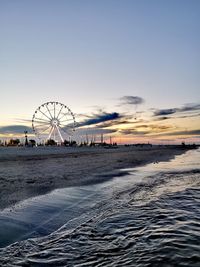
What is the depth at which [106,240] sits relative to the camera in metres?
5.93

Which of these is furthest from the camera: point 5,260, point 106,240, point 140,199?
point 140,199

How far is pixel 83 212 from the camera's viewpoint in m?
8.73

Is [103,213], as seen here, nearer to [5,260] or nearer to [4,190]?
[5,260]

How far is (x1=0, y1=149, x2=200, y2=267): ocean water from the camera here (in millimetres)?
4977

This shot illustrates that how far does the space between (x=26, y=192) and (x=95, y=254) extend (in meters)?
7.86

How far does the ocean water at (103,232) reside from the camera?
16.3 ft

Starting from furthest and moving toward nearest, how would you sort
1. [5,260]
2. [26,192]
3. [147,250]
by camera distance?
[26,192] < [147,250] < [5,260]

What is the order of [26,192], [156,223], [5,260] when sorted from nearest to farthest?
[5,260]
[156,223]
[26,192]

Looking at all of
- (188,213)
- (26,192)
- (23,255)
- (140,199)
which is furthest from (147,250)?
(26,192)

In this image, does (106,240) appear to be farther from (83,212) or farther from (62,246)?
(83,212)

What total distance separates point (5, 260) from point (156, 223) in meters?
3.74

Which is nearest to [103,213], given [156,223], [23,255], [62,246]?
[156,223]

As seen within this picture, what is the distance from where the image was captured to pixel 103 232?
6.55 meters

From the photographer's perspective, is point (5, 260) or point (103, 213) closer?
point (5, 260)
